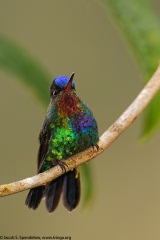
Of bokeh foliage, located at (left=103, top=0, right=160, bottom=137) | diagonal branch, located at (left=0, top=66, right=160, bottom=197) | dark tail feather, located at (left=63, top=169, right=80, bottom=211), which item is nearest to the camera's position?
bokeh foliage, located at (left=103, top=0, right=160, bottom=137)

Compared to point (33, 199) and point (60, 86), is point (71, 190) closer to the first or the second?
point (33, 199)

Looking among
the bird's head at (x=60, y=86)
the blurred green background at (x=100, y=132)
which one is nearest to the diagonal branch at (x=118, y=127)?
the bird's head at (x=60, y=86)

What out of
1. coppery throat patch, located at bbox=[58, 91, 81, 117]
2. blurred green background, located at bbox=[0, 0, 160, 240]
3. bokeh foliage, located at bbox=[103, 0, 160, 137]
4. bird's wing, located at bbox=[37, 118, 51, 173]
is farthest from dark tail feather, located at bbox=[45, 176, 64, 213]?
blurred green background, located at bbox=[0, 0, 160, 240]

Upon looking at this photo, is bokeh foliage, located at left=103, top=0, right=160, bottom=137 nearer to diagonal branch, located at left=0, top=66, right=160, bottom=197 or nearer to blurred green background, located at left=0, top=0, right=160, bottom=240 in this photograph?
diagonal branch, located at left=0, top=66, right=160, bottom=197

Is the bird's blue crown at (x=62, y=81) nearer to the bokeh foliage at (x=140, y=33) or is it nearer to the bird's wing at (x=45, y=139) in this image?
the bird's wing at (x=45, y=139)

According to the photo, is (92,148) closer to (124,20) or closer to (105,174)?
(124,20)

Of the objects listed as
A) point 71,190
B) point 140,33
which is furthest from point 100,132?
point 140,33

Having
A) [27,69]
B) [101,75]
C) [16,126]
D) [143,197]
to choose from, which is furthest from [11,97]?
[27,69]

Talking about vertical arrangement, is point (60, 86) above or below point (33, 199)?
above
